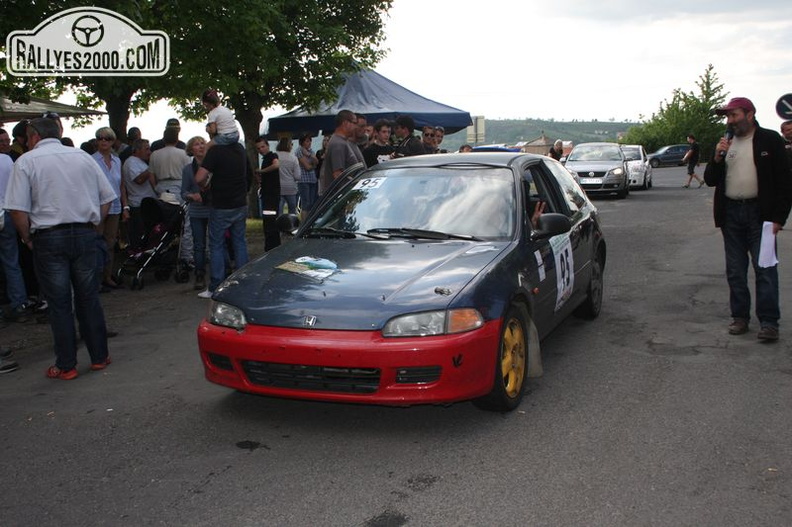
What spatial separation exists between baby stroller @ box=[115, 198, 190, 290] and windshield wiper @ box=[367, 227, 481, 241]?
4.94 meters

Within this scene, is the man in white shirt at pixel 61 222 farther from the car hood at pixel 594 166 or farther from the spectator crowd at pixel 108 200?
the car hood at pixel 594 166

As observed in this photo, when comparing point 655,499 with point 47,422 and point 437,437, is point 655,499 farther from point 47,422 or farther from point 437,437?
point 47,422

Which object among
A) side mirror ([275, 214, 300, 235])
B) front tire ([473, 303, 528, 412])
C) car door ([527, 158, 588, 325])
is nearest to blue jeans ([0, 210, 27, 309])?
side mirror ([275, 214, 300, 235])

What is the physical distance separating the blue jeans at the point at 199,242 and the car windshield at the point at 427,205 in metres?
3.85

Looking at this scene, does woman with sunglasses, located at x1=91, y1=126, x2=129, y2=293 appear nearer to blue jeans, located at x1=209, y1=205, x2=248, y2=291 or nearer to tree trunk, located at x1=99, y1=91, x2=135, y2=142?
blue jeans, located at x1=209, y1=205, x2=248, y2=291

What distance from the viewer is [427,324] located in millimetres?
4223

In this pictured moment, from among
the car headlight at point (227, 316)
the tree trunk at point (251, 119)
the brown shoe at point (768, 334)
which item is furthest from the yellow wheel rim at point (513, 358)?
the tree trunk at point (251, 119)

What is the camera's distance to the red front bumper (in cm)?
413

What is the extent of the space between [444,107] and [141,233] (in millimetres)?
9681

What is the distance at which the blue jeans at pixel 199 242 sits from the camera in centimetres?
941

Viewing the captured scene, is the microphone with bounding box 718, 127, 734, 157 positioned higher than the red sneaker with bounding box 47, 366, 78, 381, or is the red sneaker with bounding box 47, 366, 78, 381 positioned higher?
the microphone with bounding box 718, 127, 734, 157

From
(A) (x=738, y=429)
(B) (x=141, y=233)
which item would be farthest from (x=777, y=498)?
(B) (x=141, y=233)

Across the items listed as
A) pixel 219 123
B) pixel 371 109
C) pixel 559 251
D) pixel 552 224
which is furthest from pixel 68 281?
pixel 371 109

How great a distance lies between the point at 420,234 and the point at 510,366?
114 centimetres
